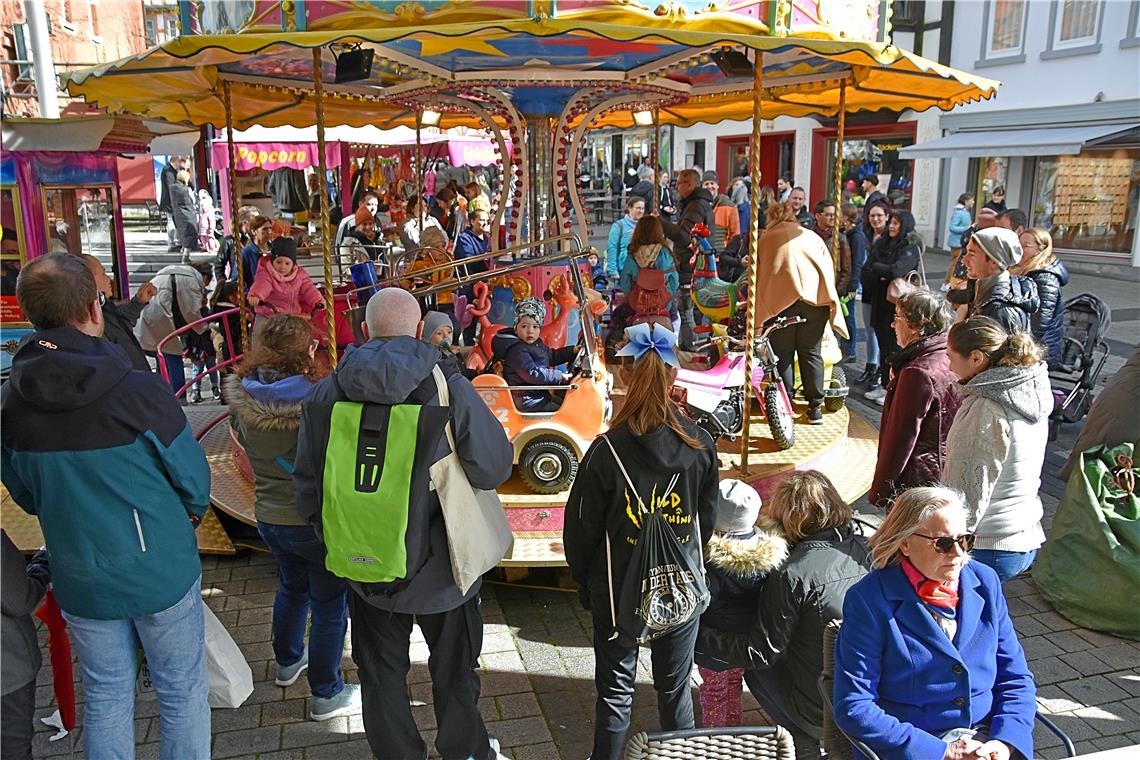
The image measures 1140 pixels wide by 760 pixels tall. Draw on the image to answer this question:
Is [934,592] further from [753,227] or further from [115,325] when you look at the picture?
[115,325]

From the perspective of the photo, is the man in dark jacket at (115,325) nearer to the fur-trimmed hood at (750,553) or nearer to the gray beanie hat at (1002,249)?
the fur-trimmed hood at (750,553)

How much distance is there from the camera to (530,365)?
532 centimetres

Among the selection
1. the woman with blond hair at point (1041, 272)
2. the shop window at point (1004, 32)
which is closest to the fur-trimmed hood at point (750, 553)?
the woman with blond hair at point (1041, 272)

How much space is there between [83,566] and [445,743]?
1.41 metres

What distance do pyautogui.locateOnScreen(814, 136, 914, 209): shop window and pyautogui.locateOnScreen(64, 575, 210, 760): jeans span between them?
1942 cm

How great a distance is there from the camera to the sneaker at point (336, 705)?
3.75 metres

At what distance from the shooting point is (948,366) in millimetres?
4211

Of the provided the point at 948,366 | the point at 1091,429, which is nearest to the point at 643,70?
the point at 948,366

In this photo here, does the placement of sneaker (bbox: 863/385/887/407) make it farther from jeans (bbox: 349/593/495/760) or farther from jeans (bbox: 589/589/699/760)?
jeans (bbox: 349/593/495/760)

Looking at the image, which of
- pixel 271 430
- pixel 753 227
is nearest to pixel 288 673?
pixel 271 430

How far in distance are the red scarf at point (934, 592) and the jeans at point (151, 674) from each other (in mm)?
2347

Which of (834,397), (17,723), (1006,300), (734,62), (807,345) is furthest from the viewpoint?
(834,397)

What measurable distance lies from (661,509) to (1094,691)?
2.41 metres

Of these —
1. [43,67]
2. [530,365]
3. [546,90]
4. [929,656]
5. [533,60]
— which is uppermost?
[43,67]
